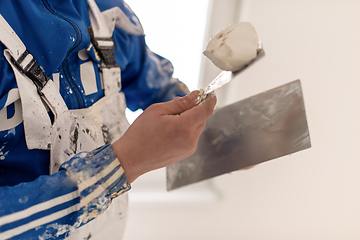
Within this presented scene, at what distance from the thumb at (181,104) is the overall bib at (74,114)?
166mm

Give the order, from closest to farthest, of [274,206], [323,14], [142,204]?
[323,14] → [274,206] → [142,204]

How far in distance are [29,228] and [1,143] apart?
12 cm

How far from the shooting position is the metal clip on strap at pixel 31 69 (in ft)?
0.96

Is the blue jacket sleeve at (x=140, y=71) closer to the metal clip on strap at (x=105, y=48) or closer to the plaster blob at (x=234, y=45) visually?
the metal clip on strap at (x=105, y=48)

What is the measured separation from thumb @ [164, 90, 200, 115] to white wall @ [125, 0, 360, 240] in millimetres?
286

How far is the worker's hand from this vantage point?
11.7 inches

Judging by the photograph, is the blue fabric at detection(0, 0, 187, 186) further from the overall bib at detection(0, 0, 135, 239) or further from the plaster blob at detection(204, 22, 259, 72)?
the plaster blob at detection(204, 22, 259, 72)

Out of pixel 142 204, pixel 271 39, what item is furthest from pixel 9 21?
pixel 142 204

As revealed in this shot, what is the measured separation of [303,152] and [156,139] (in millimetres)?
474

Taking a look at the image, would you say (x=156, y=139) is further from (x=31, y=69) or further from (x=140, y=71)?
(x=140, y=71)

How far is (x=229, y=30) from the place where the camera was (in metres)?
0.37

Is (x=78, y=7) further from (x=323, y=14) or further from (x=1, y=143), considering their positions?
(x=323, y=14)

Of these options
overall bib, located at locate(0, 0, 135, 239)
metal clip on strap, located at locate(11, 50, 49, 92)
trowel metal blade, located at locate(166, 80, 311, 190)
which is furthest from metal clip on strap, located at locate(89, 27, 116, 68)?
trowel metal blade, located at locate(166, 80, 311, 190)

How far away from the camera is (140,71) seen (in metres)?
0.61
